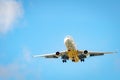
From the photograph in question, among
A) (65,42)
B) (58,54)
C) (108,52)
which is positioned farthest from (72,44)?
(108,52)

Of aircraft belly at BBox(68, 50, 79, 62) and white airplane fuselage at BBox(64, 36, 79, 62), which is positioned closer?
white airplane fuselage at BBox(64, 36, 79, 62)

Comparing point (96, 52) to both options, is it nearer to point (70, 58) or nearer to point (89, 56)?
point (89, 56)

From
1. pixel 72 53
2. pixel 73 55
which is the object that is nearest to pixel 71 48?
pixel 72 53

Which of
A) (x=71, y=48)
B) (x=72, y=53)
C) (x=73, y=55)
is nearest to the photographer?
(x=71, y=48)

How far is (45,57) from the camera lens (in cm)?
7675

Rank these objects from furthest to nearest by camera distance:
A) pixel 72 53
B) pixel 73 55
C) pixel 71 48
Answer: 1. pixel 73 55
2. pixel 72 53
3. pixel 71 48

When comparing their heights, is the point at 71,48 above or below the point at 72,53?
above

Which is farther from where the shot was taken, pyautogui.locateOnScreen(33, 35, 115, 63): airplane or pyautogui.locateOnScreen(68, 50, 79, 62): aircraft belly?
pyautogui.locateOnScreen(68, 50, 79, 62): aircraft belly

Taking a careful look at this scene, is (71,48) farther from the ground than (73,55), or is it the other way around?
(71,48)

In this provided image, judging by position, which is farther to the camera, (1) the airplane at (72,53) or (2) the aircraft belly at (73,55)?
(2) the aircraft belly at (73,55)

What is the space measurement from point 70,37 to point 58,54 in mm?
6483

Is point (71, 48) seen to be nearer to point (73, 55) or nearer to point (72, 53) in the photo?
point (72, 53)

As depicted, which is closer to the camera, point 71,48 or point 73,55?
point 71,48

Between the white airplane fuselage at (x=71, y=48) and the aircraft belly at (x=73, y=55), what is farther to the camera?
the aircraft belly at (x=73, y=55)
